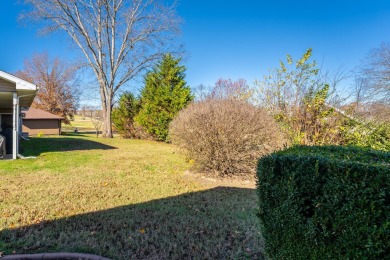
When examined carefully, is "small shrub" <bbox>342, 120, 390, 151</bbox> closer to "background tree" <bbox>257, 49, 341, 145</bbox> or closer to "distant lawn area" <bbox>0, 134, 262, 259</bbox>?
"background tree" <bbox>257, 49, 341, 145</bbox>

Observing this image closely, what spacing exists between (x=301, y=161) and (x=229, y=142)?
417 centimetres

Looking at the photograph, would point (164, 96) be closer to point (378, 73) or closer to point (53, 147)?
point (53, 147)

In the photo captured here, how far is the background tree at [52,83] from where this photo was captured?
29906mm

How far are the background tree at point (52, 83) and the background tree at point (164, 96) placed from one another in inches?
705

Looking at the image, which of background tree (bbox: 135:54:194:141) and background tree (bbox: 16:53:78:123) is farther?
background tree (bbox: 16:53:78:123)

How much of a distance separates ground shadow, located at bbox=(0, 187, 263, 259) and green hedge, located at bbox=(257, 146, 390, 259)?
0.81 m

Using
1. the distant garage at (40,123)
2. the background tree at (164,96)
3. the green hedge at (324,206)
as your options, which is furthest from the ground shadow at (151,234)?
the distant garage at (40,123)

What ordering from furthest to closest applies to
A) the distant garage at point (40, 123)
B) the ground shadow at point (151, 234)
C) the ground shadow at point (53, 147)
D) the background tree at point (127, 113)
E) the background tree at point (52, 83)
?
1. the background tree at point (52, 83)
2. the distant garage at point (40, 123)
3. the background tree at point (127, 113)
4. the ground shadow at point (53, 147)
5. the ground shadow at point (151, 234)

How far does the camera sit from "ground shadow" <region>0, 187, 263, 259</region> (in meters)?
2.67

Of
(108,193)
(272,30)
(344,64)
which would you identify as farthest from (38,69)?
(344,64)

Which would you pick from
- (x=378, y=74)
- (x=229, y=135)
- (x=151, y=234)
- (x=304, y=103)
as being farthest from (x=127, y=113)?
(x=378, y=74)

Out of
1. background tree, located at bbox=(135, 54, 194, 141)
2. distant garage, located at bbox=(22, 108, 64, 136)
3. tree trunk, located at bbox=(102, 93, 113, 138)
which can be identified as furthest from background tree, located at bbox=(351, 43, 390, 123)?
distant garage, located at bbox=(22, 108, 64, 136)

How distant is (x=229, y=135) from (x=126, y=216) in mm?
3422

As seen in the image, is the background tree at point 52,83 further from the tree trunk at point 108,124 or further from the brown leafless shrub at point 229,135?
the brown leafless shrub at point 229,135
